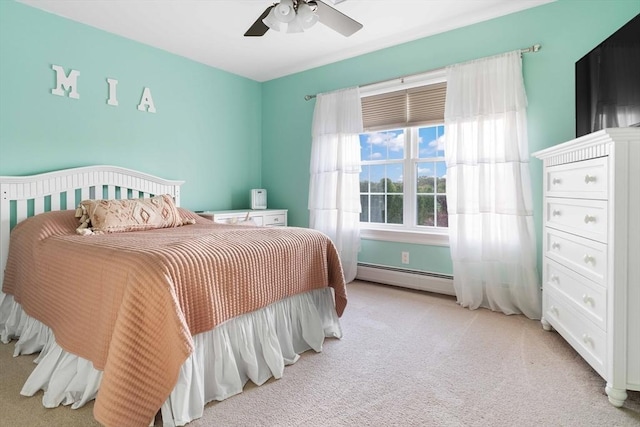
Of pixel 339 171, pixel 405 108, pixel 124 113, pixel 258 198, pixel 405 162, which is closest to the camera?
pixel 124 113

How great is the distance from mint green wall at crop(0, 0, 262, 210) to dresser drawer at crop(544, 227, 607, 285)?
3.35m

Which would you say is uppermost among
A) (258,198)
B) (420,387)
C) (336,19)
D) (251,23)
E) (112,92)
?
(251,23)

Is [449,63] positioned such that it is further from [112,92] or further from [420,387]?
[112,92]

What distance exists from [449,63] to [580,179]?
172cm

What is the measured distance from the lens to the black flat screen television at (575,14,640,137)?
191cm

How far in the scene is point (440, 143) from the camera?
11.4 feet

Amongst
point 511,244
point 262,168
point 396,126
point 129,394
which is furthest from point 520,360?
point 262,168

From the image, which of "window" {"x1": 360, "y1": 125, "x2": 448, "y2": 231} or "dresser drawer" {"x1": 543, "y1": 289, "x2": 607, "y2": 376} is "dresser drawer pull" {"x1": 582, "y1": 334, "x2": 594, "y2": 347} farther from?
"window" {"x1": 360, "y1": 125, "x2": 448, "y2": 231}

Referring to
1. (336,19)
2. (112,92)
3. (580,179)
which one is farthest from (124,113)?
(580,179)

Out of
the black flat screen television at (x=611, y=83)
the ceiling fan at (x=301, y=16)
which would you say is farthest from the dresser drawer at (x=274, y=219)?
the black flat screen television at (x=611, y=83)

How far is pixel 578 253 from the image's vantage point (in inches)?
78.4

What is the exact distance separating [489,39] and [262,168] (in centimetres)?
292

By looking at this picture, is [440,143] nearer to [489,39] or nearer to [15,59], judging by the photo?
[489,39]

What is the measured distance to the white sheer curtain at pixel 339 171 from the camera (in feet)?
12.4
